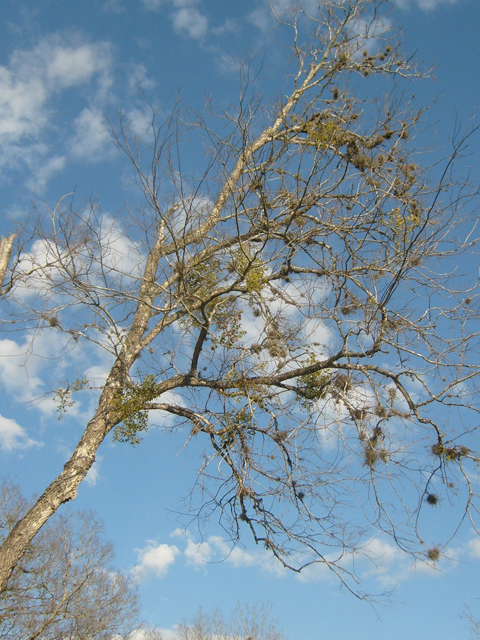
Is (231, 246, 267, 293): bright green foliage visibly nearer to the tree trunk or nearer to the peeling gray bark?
the tree trunk

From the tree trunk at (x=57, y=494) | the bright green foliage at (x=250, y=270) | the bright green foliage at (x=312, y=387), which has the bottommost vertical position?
the tree trunk at (x=57, y=494)

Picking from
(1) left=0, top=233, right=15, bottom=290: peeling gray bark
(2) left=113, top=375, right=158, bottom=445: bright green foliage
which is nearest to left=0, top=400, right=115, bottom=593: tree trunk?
(2) left=113, top=375, right=158, bottom=445: bright green foliage

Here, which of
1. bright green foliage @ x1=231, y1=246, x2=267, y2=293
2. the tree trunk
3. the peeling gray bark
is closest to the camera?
the tree trunk

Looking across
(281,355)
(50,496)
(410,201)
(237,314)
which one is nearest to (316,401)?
(281,355)

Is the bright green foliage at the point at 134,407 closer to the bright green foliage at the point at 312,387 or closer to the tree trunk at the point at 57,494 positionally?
the tree trunk at the point at 57,494

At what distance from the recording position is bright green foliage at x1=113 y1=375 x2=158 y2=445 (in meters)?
5.78

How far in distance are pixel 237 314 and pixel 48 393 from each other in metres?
2.35

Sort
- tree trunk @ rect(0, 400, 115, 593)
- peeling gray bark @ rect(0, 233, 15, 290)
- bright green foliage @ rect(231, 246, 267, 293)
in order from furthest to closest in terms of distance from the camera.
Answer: peeling gray bark @ rect(0, 233, 15, 290) → bright green foliage @ rect(231, 246, 267, 293) → tree trunk @ rect(0, 400, 115, 593)

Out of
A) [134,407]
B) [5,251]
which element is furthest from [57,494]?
[5,251]

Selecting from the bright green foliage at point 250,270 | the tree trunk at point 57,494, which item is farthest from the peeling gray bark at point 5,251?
the bright green foliage at point 250,270

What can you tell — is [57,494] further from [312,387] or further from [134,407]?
[312,387]

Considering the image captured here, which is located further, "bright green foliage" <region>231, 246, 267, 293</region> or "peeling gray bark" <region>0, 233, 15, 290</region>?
"peeling gray bark" <region>0, 233, 15, 290</region>

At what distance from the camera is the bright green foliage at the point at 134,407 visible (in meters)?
5.78

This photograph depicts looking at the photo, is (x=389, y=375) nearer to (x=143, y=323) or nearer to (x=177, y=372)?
(x=177, y=372)
